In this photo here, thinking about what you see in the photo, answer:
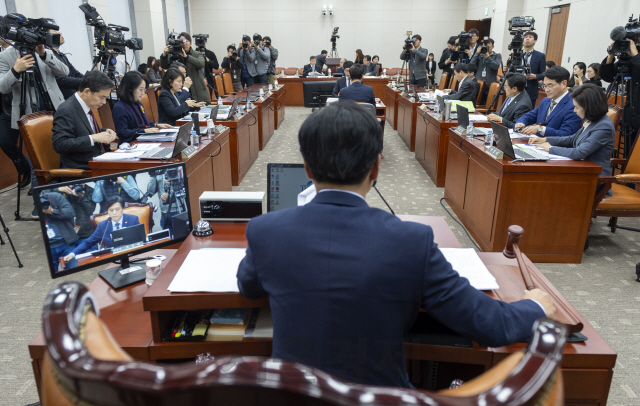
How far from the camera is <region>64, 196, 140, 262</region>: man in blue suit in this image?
146cm

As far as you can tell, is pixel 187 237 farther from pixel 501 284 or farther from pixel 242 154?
pixel 242 154

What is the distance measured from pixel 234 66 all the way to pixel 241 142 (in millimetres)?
6470

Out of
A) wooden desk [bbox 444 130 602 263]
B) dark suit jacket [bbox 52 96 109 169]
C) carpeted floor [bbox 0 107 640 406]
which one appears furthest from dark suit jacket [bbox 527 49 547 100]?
dark suit jacket [bbox 52 96 109 169]

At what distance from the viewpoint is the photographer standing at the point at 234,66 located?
400 inches

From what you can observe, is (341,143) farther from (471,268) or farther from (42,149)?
(42,149)

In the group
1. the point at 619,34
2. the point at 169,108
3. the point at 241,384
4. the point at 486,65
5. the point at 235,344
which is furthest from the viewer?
the point at 486,65

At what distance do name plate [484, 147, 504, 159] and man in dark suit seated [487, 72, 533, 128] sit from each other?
1.19 metres

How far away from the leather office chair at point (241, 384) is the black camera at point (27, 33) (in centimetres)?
409

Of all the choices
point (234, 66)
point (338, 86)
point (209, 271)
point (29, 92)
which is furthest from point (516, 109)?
point (234, 66)

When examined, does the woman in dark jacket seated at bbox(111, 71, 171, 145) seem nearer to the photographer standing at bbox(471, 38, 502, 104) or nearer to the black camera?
the black camera

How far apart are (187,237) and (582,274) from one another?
2583mm

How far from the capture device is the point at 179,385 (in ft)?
1.51

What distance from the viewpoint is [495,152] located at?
3.01 meters

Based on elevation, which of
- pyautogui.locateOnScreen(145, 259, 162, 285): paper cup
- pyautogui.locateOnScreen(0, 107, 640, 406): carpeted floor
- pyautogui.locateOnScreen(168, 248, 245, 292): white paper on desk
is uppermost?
pyautogui.locateOnScreen(168, 248, 245, 292): white paper on desk
